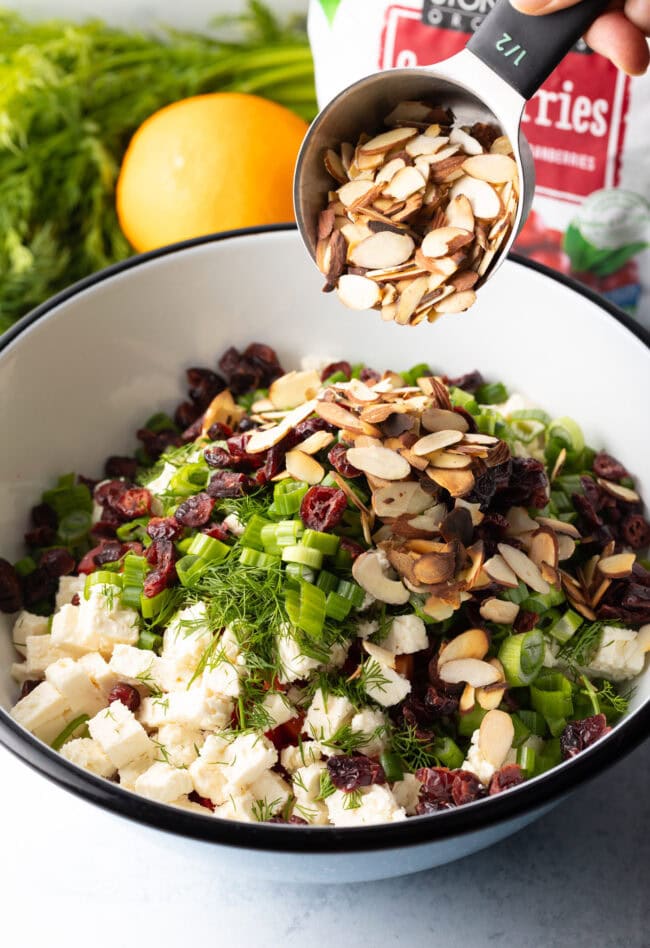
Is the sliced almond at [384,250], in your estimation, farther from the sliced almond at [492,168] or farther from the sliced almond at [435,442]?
the sliced almond at [435,442]

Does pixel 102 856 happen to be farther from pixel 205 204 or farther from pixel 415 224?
pixel 205 204

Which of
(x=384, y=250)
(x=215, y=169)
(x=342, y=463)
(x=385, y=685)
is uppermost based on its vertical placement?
(x=384, y=250)

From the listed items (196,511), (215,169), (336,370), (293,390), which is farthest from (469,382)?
(215,169)

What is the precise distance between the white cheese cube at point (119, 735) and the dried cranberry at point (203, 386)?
82cm

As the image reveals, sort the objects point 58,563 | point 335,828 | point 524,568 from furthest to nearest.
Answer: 1. point 58,563
2. point 524,568
3. point 335,828

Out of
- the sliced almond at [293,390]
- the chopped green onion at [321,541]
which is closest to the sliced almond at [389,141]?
the sliced almond at [293,390]

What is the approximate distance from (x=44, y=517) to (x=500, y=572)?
3.03 ft

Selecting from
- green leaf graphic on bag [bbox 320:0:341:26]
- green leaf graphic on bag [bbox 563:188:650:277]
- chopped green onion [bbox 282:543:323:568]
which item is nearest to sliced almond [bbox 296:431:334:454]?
chopped green onion [bbox 282:543:323:568]

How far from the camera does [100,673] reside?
1.71 m

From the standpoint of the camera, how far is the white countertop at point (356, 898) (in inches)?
65.5

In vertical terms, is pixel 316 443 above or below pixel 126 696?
above

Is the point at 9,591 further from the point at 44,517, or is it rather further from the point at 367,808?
the point at 367,808

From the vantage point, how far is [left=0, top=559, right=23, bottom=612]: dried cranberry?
1.86 m

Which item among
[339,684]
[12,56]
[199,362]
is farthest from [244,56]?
[339,684]
